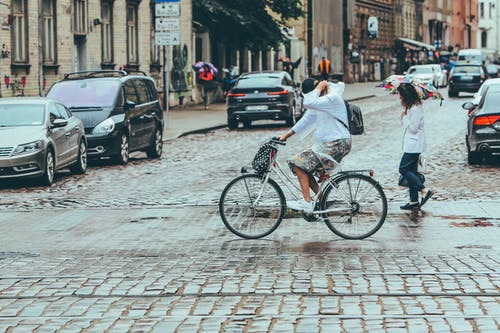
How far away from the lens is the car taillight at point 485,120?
20.4 metres

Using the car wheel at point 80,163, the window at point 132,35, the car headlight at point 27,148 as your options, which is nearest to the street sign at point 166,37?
the window at point 132,35

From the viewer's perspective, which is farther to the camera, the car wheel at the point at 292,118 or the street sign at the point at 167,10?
the car wheel at the point at 292,118

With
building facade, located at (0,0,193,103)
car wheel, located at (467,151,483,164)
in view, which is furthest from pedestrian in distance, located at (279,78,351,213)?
building facade, located at (0,0,193,103)

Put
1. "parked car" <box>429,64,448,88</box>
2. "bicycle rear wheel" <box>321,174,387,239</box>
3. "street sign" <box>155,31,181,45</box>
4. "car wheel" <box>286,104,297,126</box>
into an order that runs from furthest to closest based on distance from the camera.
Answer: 1. "parked car" <box>429,64,448,88</box>
2. "car wheel" <box>286,104,297,126</box>
3. "street sign" <box>155,31,181,45</box>
4. "bicycle rear wheel" <box>321,174,387,239</box>

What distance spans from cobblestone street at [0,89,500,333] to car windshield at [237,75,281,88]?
1574cm

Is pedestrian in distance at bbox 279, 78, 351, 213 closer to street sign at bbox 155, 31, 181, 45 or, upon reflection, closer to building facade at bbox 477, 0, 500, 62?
street sign at bbox 155, 31, 181, 45

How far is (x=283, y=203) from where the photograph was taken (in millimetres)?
12188

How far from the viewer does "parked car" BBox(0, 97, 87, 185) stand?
1814cm

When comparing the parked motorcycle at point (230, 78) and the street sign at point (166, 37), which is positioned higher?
the street sign at point (166, 37)

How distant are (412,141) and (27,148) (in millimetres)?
6306

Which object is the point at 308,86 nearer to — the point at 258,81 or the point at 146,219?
the point at 146,219

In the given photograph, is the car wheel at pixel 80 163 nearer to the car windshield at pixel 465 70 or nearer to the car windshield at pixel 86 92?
the car windshield at pixel 86 92

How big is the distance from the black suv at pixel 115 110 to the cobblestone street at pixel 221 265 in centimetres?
358

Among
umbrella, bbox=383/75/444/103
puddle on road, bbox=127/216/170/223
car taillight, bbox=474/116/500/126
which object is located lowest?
puddle on road, bbox=127/216/170/223
